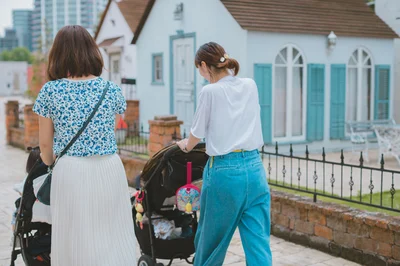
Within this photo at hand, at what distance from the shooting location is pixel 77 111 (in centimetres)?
362

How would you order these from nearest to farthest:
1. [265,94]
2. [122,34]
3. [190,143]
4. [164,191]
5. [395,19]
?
[190,143] < [164,191] < [265,94] < [395,19] < [122,34]

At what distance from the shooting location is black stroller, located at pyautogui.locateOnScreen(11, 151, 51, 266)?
422 centimetres

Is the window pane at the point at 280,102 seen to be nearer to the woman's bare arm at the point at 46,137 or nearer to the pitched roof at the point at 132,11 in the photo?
the pitched roof at the point at 132,11

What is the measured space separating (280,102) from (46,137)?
9.41m

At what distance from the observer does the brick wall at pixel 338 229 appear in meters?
5.31

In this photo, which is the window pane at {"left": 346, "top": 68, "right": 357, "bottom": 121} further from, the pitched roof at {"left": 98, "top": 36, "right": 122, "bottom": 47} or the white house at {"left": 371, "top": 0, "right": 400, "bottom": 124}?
the pitched roof at {"left": 98, "top": 36, "right": 122, "bottom": 47}

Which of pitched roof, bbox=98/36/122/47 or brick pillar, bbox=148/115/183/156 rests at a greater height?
pitched roof, bbox=98/36/122/47

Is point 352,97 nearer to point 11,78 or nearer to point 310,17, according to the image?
point 310,17

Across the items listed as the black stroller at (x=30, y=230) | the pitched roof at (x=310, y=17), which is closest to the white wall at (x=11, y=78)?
the pitched roof at (x=310, y=17)

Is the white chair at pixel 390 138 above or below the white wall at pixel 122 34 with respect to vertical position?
below

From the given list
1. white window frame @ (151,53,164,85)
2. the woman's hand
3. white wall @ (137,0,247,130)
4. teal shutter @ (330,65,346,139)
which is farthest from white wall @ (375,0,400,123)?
the woman's hand

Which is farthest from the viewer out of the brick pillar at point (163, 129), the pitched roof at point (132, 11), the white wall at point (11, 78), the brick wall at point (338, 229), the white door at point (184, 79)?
the white wall at point (11, 78)

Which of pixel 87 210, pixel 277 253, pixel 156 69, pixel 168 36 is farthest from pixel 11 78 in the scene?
pixel 87 210

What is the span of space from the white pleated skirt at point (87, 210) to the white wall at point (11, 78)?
7503cm
